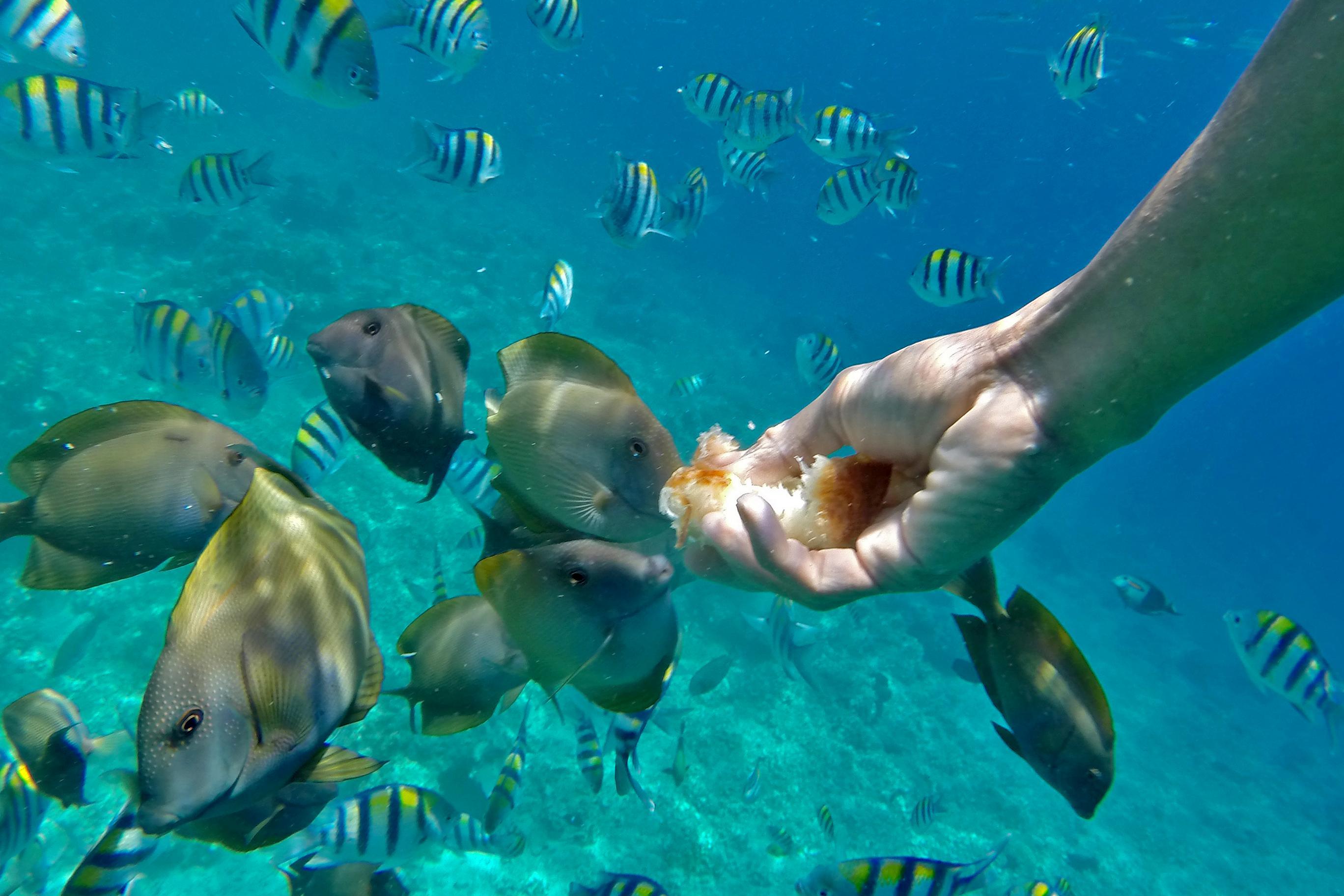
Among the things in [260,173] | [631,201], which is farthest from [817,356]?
[260,173]

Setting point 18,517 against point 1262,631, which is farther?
point 1262,631

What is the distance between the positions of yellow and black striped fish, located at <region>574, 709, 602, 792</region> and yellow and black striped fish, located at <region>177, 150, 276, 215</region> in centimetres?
640

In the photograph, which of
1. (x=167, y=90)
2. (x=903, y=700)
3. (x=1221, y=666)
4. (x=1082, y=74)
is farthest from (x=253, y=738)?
(x=167, y=90)

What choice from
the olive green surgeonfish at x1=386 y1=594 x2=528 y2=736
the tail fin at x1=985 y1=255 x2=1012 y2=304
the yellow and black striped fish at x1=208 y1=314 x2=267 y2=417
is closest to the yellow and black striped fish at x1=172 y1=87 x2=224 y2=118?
the yellow and black striped fish at x1=208 y1=314 x2=267 y2=417

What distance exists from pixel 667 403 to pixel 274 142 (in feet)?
93.9

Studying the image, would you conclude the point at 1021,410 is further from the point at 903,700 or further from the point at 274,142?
the point at 274,142

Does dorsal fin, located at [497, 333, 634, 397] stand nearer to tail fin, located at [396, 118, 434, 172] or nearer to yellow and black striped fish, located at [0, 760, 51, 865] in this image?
yellow and black striped fish, located at [0, 760, 51, 865]

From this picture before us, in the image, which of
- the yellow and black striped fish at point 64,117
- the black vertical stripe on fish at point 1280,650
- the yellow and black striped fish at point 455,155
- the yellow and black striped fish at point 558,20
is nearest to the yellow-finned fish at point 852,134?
the yellow and black striped fish at point 558,20

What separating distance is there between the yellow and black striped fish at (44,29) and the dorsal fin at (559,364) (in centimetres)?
738

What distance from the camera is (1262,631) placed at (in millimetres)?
5688

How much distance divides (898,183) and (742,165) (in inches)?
78.2

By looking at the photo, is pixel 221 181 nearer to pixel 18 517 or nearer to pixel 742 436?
pixel 18 517

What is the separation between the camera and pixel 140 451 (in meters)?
1.89

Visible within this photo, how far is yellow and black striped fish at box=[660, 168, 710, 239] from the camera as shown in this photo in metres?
7.51
